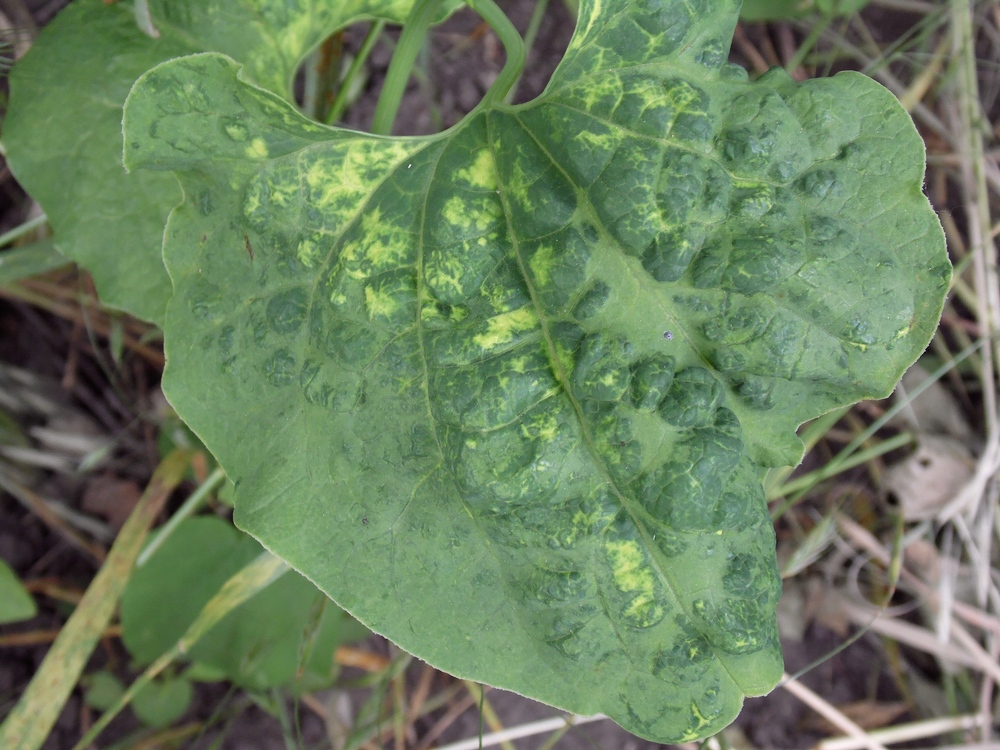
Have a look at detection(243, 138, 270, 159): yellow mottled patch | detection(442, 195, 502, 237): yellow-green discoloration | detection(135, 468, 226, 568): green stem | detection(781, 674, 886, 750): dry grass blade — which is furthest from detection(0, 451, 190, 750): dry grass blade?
detection(781, 674, 886, 750): dry grass blade

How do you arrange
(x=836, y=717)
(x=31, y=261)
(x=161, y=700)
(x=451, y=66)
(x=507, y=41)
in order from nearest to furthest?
(x=507, y=41) → (x=31, y=261) → (x=161, y=700) → (x=836, y=717) → (x=451, y=66)

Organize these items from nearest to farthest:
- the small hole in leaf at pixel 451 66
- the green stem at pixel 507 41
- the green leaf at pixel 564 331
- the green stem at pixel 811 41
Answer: the green leaf at pixel 564 331
the green stem at pixel 507 41
the green stem at pixel 811 41
the small hole in leaf at pixel 451 66

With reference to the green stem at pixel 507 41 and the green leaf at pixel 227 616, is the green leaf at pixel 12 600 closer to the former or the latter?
the green leaf at pixel 227 616

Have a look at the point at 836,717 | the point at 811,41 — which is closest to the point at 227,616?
the point at 836,717

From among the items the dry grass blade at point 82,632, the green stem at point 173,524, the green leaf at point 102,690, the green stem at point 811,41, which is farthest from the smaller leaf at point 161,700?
the green stem at point 811,41

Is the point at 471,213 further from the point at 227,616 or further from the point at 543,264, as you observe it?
the point at 227,616

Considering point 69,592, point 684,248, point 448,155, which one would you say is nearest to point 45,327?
point 69,592
